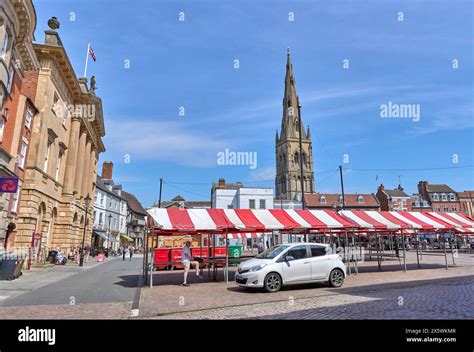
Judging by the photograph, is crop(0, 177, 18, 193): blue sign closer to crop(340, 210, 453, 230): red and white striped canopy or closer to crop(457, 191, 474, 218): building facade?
crop(340, 210, 453, 230): red and white striped canopy

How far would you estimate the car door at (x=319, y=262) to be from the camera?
12.4 meters

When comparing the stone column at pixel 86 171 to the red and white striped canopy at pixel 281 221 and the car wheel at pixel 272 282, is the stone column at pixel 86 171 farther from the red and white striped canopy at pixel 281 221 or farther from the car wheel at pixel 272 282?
the car wheel at pixel 272 282

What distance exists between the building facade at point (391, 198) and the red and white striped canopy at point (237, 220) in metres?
57.8

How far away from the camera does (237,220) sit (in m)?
15.0

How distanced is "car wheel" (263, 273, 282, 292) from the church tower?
290 ft

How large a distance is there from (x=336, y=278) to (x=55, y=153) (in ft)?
76.3

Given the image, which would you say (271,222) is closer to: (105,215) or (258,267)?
(258,267)

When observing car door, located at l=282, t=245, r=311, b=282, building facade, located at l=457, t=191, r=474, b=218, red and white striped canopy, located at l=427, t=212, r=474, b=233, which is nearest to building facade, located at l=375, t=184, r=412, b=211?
building facade, located at l=457, t=191, r=474, b=218


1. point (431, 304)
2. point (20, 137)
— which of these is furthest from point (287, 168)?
point (431, 304)

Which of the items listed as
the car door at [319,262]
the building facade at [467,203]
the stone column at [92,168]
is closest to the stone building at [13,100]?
the car door at [319,262]

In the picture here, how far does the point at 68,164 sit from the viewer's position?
2902 cm

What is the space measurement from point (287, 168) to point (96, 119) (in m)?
73.4
